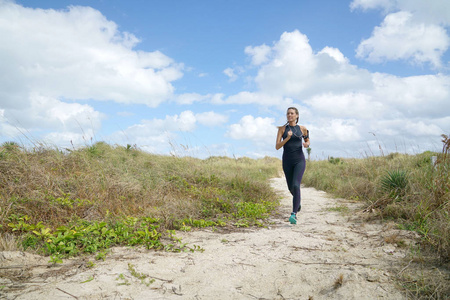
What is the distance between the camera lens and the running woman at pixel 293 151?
590 centimetres

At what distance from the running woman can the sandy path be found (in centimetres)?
139

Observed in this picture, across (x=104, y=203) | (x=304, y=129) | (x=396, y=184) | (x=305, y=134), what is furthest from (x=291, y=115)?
(x=104, y=203)

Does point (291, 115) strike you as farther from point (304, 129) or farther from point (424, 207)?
point (424, 207)

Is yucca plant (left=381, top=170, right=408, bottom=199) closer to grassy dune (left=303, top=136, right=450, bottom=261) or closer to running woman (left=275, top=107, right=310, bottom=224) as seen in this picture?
grassy dune (left=303, top=136, right=450, bottom=261)

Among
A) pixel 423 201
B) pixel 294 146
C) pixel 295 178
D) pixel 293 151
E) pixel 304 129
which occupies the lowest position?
pixel 423 201

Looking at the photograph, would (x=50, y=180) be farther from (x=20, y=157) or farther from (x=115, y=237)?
(x=115, y=237)

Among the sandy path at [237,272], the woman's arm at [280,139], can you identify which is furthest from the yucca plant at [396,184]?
the woman's arm at [280,139]

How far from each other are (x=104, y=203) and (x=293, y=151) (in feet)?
12.9

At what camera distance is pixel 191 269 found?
3.38 metres

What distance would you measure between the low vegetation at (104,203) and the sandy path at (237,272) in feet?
1.16

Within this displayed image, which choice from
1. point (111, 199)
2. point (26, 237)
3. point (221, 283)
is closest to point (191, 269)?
point (221, 283)

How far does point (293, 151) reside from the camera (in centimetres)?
602

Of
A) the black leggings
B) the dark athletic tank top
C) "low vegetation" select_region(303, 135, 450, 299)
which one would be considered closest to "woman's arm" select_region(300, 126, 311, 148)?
the dark athletic tank top

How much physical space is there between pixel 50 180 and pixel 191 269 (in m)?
3.91
